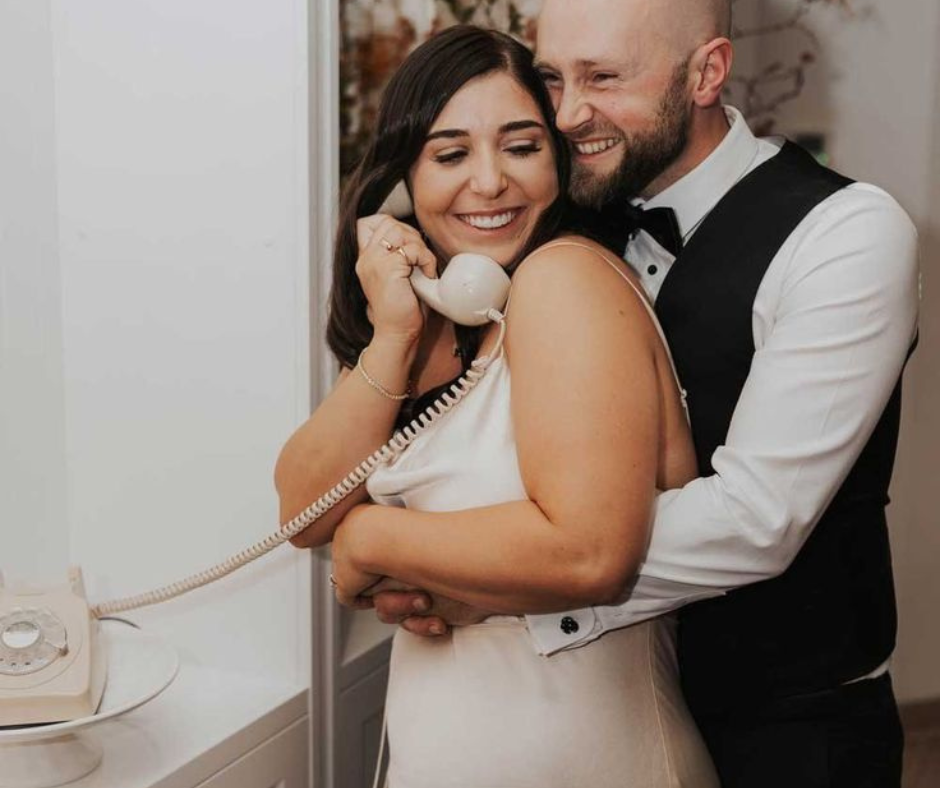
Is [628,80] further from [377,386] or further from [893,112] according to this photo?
[893,112]

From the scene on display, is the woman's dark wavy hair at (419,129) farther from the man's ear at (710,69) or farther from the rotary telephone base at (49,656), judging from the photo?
the rotary telephone base at (49,656)

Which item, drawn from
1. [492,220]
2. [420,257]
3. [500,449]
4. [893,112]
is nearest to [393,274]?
[420,257]

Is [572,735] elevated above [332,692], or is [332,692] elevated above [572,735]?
[572,735]

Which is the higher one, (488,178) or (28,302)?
(488,178)

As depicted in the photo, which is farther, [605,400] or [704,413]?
[704,413]

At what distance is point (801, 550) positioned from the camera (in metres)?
1.44

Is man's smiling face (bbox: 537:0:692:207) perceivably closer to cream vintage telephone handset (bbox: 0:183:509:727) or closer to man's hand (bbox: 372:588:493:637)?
cream vintage telephone handset (bbox: 0:183:509:727)

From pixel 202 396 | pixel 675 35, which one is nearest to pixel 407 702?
pixel 202 396

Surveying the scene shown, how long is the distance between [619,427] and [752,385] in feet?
0.67

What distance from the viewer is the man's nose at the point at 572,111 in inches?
56.3

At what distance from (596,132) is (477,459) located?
45 centimetres

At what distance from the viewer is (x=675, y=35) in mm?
1443

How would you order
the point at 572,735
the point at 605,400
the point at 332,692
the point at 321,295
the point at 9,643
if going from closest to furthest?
1. the point at 605,400
2. the point at 572,735
3. the point at 9,643
4. the point at 321,295
5. the point at 332,692

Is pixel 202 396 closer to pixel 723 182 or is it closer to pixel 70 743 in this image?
pixel 70 743
